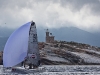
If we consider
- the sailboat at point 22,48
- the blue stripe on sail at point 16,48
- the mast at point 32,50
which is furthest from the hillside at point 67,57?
the blue stripe on sail at point 16,48

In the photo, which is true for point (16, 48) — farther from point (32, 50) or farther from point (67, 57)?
point (67, 57)

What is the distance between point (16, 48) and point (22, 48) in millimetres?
1678

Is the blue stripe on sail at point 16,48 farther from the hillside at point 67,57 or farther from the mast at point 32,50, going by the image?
the hillside at point 67,57

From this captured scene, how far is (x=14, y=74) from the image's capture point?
9662 centimetres

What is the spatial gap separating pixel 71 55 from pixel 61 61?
9.90 metres

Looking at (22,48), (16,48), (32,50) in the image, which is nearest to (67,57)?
(32,50)

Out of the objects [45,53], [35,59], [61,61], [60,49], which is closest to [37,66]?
[35,59]

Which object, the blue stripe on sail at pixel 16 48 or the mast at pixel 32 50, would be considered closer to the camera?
the blue stripe on sail at pixel 16 48

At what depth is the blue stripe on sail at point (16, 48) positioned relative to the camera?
9038cm

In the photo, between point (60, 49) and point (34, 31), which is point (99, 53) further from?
point (34, 31)

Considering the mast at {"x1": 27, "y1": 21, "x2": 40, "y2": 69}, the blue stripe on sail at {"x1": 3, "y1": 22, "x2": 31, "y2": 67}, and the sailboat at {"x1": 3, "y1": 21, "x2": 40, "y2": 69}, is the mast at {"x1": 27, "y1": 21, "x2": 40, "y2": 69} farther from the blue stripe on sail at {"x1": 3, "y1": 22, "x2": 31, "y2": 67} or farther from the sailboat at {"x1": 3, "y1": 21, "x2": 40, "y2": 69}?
the blue stripe on sail at {"x1": 3, "y1": 22, "x2": 31, "y2": 67}

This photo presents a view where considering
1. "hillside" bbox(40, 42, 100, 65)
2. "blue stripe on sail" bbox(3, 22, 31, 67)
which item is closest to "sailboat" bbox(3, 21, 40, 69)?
"blue stripe on sail" bbox(3, 22, 31, 67)

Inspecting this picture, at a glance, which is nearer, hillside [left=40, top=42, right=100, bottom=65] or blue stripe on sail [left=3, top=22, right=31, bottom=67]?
blue stripe on sail [left=3, top=22, right=31, bottom=67]

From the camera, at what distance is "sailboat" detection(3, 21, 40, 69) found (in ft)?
297
